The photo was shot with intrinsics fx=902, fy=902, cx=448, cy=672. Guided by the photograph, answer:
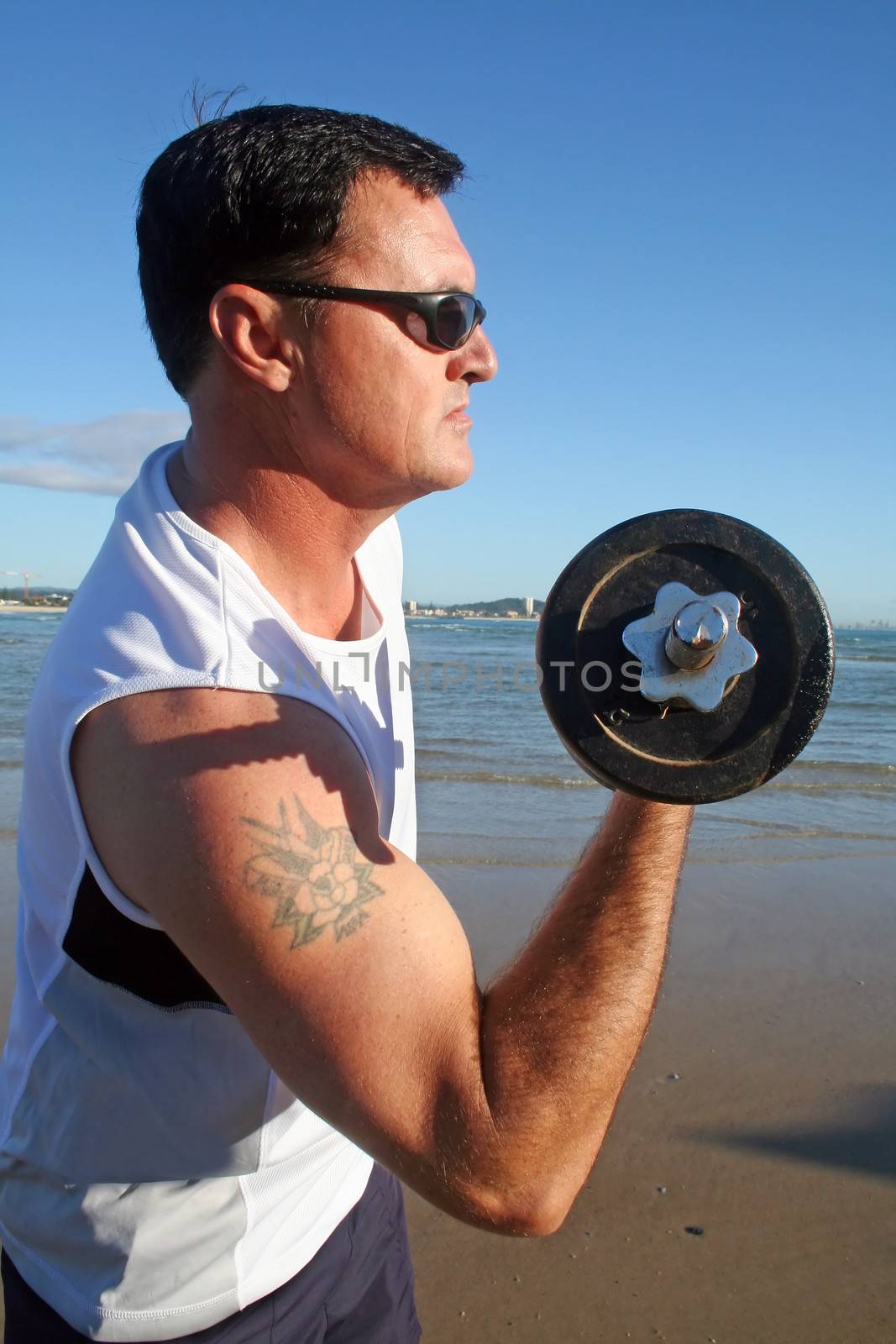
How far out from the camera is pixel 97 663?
47.3 inches

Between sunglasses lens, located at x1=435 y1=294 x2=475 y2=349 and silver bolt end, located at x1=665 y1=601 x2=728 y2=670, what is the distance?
728 mm

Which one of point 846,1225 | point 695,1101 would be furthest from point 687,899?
point 846,1225

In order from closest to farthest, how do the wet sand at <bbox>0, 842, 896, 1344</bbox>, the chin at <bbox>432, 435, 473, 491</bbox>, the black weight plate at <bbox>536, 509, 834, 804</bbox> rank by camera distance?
the black weight plate at <bbox>536, 509, 834, 804</bbox>, the chin at <bbox>432, 435, 473, 491</bbox>, the wet sand at <bbox>0, 842, 896, 1344</bbox>

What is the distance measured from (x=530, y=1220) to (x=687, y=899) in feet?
16.8

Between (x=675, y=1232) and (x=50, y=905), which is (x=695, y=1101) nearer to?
(x=675, y=1232)

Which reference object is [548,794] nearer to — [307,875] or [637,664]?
[637,664]

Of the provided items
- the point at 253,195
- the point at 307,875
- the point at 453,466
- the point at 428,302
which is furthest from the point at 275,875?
the point at 253,195

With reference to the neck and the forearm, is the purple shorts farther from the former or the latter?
the neck

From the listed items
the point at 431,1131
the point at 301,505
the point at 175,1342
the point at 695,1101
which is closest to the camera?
the point at 431,1131

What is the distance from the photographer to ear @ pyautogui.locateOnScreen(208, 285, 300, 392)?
5.26 ft

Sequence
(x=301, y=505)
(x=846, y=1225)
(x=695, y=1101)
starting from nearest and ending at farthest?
1. (x=301, y=505)
2. (x=846, y=1225)
3. (x=695, y=1101)

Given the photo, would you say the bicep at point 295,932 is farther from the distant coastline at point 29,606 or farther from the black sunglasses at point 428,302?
the distant coastline at point 29,606

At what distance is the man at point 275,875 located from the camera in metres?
1.12

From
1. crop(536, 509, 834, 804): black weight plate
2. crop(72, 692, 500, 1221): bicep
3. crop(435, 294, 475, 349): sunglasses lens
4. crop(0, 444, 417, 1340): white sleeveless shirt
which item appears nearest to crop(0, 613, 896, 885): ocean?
crop(435, 294, 475, 349): sunglasses lens
